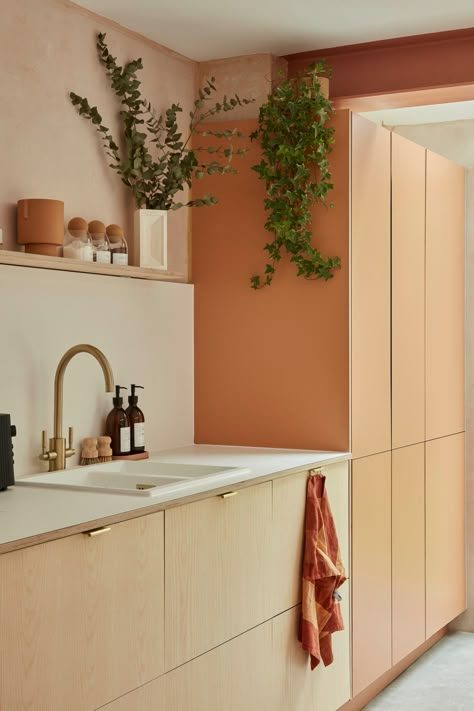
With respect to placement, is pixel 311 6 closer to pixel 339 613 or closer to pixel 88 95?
pixel 88 95

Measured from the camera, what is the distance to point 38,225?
119 inches

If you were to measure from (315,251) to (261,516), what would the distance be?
1.11 metres

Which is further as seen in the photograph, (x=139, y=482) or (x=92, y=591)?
(x=139, y=482)

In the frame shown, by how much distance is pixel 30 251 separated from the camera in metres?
3.06

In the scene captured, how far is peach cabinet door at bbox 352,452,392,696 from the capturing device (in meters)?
3.73

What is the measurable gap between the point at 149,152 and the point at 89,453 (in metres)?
1.19

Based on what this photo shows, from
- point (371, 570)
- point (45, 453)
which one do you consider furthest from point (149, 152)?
point (371, 570)

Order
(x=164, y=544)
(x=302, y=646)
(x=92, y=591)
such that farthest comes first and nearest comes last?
(x=302, y=646) → (x=164, y=544) → (x=92, y=591)

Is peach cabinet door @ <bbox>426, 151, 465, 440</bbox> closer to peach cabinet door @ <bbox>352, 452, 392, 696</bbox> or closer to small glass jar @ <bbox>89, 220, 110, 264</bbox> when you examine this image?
peach cabinet door @ <bbox>352, 452, 392, 696</bbox>

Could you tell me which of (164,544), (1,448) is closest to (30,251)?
(1,448)

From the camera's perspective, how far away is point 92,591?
2.31 meters

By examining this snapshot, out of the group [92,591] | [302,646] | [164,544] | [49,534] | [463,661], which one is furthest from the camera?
[463,661]

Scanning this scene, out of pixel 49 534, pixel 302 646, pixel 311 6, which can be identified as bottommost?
pixel 302 646

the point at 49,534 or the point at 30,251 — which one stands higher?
the point at 30,251
